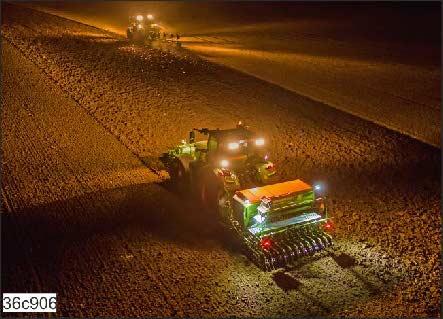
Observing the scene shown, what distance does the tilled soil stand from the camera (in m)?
10.2

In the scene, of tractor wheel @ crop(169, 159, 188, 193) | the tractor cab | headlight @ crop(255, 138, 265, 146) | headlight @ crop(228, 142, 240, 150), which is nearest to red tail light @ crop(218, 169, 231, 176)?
the tractor cab

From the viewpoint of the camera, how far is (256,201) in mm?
10891

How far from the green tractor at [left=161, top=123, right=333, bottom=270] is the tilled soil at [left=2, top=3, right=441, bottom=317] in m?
0.42

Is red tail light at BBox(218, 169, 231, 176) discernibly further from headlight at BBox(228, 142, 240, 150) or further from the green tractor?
headlight at BBox(228, 142, 240, 150)

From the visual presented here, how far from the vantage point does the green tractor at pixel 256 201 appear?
1092 centimetres

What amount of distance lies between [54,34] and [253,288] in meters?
30.8

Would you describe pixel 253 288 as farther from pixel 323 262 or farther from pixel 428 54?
pixel 428 54

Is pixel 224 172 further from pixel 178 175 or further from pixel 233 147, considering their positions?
pixel 178 175

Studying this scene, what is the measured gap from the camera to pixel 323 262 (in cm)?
1118

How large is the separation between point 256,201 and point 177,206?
3357 mm

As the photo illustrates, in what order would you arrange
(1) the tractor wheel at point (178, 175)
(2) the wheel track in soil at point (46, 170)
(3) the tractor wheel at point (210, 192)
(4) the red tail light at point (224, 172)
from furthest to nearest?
(1) the tractor wheel at point (178, 175), (3) the tractor wheel at point (210, 192), (4) the red tail light at point (224, 172), (2) the wheel track in soil at point (46, 170)

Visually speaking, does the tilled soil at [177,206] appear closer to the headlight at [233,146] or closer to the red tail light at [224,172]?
the red tail light at [224,172]

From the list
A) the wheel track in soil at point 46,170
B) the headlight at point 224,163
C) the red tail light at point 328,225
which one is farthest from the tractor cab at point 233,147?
the wheel track in soil at point 46,170

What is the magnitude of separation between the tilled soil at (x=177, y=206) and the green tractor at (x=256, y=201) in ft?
1.39
